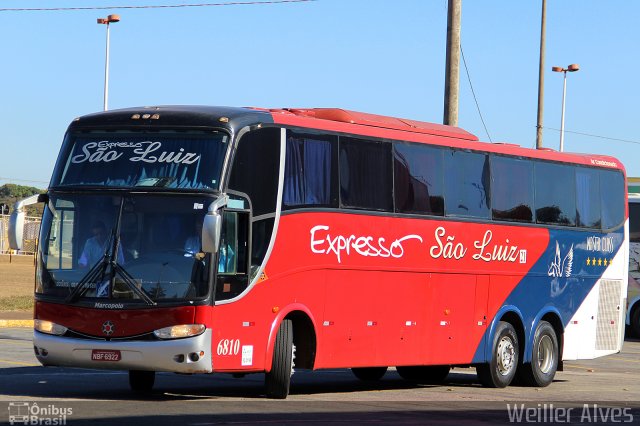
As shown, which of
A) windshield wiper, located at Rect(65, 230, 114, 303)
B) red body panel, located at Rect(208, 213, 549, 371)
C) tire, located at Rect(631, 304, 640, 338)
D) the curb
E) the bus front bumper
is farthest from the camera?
tire, located at Rect(631, 304, 640, 338)

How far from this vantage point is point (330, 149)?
16.7 meters

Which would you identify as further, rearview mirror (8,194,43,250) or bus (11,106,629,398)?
rearview mirror (8,194,43,250)

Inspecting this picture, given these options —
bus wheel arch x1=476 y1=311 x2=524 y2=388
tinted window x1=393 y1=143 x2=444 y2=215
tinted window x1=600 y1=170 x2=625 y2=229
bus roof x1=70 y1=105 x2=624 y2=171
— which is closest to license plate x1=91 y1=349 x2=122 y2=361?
bus roof x1=70 y1=105 x2=624 y2=171

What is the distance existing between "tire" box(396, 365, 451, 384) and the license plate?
741 cm

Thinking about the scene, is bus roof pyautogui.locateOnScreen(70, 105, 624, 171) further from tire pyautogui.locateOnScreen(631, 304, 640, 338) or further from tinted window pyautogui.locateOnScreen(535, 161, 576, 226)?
tire pyautogui.locateOnScreen(631, 304, 640, 338)

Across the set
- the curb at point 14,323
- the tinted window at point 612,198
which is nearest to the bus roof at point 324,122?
the tinted window at point 612,198

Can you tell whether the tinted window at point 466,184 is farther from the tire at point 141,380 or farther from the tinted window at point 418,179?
the tire at point 141,380

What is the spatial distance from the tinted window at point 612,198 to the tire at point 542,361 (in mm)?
2624

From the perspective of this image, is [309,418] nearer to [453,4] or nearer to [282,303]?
[282,303]

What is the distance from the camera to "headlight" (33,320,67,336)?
48.1 feet

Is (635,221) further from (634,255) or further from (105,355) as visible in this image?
(105,355)

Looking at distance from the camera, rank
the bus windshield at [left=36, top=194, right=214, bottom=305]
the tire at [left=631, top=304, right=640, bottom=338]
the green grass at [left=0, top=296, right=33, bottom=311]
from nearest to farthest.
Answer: the bus windshield at [left=36, top=194, right=214, bottom=305] < the green grass at [left=0, top=296, right=33, bottom=311] < the tire at [left=631, top=304, right=640, bottom=338]

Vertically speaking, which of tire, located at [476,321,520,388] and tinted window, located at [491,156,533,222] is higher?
tinted window, located at [491,156,533,222]

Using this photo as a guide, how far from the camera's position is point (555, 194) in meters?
21.3
